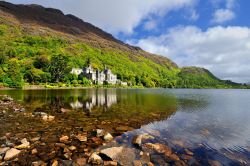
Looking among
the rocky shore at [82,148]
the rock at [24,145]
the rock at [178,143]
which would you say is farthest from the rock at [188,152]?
the rock at [24,145]

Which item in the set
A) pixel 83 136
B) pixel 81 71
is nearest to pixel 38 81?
pixel 81 71

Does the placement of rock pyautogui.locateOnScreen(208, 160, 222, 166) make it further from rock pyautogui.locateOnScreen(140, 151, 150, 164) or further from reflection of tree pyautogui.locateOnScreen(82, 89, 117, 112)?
reflection of tree pyautogui.locateOnScreen(82, 89, 117, 112)

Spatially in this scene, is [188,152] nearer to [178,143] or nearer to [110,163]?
[178,143]

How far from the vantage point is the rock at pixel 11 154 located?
10959mm

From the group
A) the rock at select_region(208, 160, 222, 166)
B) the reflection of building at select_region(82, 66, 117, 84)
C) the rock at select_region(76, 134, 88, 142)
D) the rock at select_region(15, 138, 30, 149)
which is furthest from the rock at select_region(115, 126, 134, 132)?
the reflection of building at select_region(82, 66, 117, 84)

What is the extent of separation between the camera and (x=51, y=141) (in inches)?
555

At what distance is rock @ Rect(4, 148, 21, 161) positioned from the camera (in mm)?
10959

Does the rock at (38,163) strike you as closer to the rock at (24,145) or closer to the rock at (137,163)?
the rock at (24,145)

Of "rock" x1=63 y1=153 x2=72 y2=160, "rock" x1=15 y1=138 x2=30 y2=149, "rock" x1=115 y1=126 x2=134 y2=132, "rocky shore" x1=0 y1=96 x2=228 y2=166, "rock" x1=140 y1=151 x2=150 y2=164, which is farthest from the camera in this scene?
"rock" x1=115 y1=126 x2=134 y2=132

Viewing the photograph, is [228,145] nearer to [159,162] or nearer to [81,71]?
[159,162]

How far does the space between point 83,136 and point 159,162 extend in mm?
6365

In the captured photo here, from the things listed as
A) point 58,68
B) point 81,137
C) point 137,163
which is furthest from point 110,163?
point 58,68

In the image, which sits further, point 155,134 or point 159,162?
point 155,134

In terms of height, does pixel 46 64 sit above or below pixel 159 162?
above
